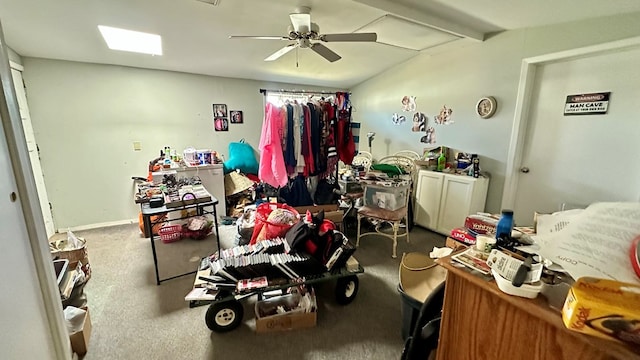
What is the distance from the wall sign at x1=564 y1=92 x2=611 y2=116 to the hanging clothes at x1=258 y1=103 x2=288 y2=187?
279 cm

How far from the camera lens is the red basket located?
300cm

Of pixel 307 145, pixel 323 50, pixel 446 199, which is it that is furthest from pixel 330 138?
pixel 446 199

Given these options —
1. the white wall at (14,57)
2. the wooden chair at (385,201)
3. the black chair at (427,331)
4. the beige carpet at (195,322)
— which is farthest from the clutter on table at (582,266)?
the white wall at (14,57)

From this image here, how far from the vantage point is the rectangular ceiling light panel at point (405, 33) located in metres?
2.39

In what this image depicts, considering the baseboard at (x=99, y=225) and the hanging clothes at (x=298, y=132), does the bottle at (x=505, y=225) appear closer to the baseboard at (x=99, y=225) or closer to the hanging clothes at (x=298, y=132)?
the hanging clothes at (x=298, y=132)

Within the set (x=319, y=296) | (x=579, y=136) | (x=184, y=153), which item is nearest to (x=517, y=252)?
(x=319, y=296)

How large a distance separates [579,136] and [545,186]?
55 centimetres

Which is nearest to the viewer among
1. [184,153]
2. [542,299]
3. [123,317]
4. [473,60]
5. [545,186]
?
[542,299]

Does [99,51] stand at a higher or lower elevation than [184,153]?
higher

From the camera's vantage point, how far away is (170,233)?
9.90 ft

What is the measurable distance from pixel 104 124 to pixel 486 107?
4.84 meters

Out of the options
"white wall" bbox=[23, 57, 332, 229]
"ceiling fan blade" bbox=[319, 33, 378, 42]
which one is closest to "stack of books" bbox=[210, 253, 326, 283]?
"ceiling fan blade" bbox=[319, 33, 378, 42]

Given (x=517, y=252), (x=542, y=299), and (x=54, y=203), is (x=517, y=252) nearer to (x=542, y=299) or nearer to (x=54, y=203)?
(x=542, y=299)

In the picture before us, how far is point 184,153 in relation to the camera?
3.69 metres
